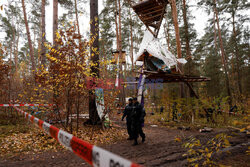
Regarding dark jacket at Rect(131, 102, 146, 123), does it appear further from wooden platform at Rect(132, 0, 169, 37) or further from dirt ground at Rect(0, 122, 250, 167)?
wooden platform at Rect(132, 0, 169, 37)

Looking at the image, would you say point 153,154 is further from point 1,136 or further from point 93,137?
point 1,136

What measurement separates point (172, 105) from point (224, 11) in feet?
49.5

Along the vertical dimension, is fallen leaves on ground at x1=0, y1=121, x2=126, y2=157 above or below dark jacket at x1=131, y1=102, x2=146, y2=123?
below

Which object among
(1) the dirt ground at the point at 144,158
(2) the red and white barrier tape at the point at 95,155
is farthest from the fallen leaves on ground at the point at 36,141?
(2) the red and white barrier tape at the point at 95,155

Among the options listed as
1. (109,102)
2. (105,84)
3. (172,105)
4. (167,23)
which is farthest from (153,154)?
(167,23)

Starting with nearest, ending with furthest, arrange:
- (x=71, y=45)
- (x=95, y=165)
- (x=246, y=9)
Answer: (x=95, y=165)
(x=71, y=45)
(x=246, y=9)

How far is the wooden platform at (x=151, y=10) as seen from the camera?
700 cm

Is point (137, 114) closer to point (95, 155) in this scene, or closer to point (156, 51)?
point (156, 51)

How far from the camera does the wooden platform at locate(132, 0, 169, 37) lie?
700 cm

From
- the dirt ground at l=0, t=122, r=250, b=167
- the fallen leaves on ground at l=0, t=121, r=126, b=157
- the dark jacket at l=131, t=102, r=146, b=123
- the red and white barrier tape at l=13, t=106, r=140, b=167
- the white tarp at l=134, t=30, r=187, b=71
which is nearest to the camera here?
the red and white barrier tape at l=13, t=106, r=140, b=167

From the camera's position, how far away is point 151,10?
24.9 ft

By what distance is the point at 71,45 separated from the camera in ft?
15.7

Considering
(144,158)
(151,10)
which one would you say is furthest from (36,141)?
(151,10)

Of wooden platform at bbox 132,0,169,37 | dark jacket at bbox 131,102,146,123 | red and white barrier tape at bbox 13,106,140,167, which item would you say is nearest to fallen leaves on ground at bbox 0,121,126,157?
dark jacket at bbox 131,102,146,123
